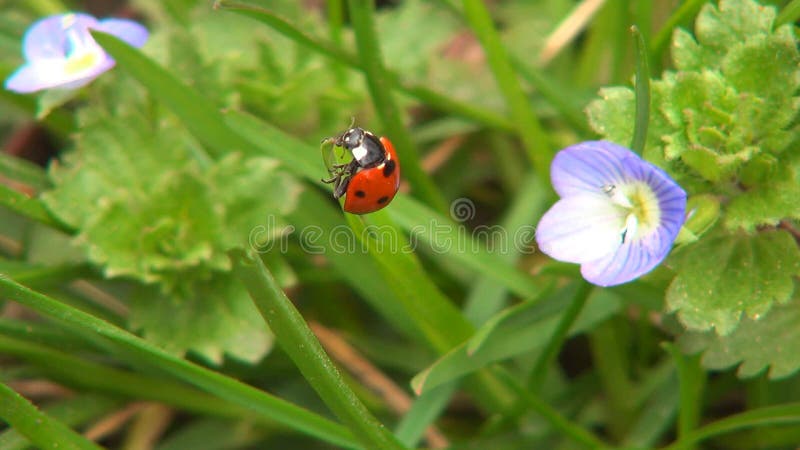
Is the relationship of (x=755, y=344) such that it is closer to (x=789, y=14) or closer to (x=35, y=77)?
(x=789, y=14)

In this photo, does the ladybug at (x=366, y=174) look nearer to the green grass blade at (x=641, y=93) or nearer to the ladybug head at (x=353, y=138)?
the ladybug head at (x=353, y=138)

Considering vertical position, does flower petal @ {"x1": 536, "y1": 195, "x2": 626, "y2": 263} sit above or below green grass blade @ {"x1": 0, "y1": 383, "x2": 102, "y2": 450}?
above

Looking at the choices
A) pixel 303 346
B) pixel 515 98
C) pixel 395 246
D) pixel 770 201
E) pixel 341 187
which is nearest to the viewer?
pixel 303 346

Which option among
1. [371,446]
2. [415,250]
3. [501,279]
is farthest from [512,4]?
[371,446]

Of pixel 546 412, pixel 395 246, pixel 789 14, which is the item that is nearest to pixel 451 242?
pixel 395 246

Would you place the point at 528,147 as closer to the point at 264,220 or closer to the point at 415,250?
the point at 415,250

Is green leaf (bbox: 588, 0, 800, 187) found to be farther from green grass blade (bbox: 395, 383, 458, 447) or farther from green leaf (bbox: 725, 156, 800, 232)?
green grass blade (bbox: 395, 383, 458, 447)

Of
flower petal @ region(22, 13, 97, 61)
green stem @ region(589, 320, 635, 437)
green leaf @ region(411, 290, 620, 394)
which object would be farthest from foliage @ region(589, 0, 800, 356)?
flower petal @ region(22, 13, 97, 61)
